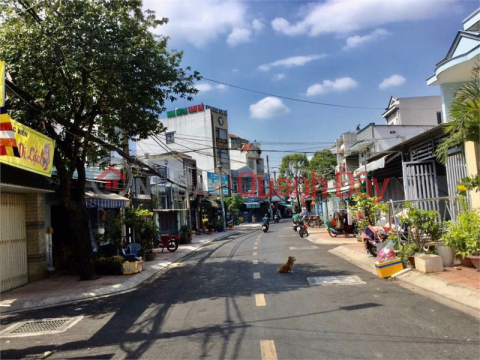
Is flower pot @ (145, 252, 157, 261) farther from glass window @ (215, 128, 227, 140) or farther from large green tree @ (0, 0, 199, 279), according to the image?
glass window @ (215, 128, 227, 140)

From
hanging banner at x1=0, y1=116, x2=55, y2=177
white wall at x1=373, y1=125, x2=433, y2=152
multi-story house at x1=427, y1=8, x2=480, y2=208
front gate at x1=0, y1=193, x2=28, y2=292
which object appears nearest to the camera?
hanging banner at x1=0, y1=116, x2=55, y2=177

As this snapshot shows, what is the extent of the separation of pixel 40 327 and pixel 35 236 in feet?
18.2

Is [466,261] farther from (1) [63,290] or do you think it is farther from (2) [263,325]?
(1) [63,290]

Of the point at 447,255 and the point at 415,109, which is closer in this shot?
the point at 447,255

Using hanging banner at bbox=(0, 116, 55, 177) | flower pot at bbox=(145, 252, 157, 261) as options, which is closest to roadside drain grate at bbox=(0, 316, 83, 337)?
hanging banner at bbox=(0, 116, 55, 177)

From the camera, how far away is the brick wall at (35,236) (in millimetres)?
11531

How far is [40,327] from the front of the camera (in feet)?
22.5

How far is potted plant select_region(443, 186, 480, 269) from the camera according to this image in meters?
8.21

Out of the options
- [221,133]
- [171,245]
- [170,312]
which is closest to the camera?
[170,312]

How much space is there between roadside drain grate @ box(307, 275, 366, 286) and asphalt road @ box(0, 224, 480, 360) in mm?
284

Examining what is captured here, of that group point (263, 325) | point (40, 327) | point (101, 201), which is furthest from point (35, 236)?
point (263, 325)

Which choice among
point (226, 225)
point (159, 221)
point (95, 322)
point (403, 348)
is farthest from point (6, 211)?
point (226, 225)

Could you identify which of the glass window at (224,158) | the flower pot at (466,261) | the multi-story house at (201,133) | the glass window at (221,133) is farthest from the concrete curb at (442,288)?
the glass window at (224,158)

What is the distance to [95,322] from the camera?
6859 millimetres
